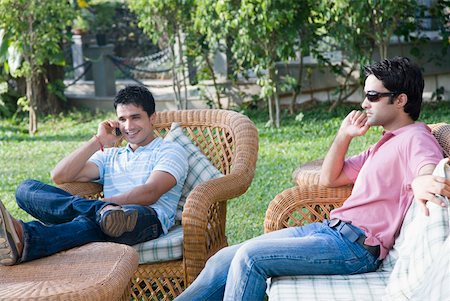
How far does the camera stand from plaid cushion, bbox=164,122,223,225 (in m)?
4.83

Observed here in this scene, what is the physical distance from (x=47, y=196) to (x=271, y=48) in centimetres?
626

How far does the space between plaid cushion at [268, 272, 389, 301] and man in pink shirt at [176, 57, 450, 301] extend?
0.13 feet

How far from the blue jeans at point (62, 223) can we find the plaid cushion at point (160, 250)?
0.06 meters

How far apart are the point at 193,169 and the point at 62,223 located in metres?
0.85

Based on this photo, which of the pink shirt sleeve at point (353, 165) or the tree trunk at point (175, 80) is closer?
the pink shirt sleeve at point (353, 165)

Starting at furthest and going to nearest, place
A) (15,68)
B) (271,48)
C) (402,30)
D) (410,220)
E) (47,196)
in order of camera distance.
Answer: (15,68) < (402,30) < (271,48) < (47,196) < (410,220)

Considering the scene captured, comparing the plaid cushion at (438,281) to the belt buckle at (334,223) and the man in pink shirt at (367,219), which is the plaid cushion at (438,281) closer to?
the man in pink shirt at (367,219)

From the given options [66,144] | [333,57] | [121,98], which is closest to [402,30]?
[333,57]

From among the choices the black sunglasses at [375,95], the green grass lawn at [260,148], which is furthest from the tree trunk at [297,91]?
the black sunglasses at [375,95]

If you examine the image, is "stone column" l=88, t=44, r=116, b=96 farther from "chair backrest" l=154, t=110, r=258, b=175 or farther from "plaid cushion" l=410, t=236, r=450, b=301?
"plaid cushion" l=410, t=236, r=450, b=301

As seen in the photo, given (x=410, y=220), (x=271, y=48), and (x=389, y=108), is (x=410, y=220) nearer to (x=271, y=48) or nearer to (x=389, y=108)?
(x=389, y=108)

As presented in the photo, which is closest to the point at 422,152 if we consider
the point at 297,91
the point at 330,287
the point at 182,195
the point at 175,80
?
the point at 330,287

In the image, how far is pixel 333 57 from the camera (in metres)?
11.7

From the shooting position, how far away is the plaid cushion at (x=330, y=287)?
3.44 metres
